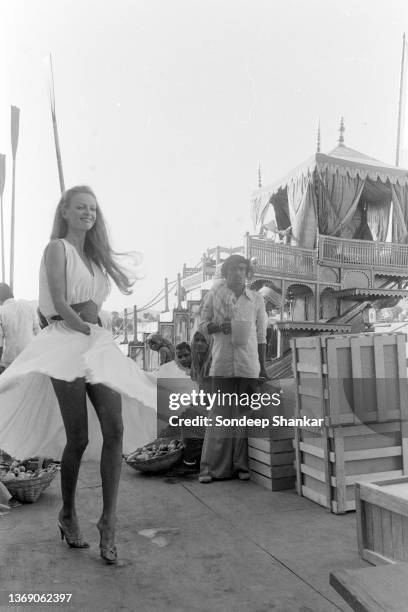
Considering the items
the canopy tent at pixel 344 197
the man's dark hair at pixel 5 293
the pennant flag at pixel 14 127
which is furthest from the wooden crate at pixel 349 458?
the canopy tent at pixel 344 197

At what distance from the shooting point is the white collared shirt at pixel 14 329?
5.84m

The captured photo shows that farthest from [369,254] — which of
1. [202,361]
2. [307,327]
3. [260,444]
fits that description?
[260,444]

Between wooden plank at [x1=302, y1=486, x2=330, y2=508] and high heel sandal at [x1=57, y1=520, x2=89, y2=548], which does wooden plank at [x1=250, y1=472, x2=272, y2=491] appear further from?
high heel sandal at [x1=57, y1=520, x2=89, y2=548]

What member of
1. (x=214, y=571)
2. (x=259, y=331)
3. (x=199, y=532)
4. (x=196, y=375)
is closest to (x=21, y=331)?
(x=196, y=375)

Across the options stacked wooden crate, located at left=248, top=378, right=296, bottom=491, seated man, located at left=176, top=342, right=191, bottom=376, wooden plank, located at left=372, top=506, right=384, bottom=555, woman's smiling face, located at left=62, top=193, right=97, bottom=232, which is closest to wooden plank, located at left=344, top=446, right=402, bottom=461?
stacked wooden crate, located at left=248, top=378, right=296, bottom=491

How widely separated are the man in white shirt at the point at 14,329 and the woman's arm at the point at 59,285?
366 centimetres

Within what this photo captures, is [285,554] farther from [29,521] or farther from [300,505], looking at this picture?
[29,521]

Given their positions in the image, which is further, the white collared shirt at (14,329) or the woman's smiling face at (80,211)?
the white collared shirt at (14,329)

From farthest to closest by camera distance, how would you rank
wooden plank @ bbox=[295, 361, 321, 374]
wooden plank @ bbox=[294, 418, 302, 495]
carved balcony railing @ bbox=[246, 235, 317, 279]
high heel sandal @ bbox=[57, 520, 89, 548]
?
carved balcony railing @ bbox=[246, 235, 317, 279] < wooden plank @ bbox=[294, 418, 302, 495] < wooden plank @ bbox=[295, 361, 321, 374] < high heel sandal @ bbox=[57, 520, 89, 548]

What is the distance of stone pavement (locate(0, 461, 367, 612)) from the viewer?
Answer: 1988 mm

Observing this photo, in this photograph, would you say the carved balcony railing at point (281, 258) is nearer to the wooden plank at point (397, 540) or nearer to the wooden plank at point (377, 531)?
the wooden plank at point (377, 531)

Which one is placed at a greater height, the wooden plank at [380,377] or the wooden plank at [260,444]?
the wooden plank at [380,377]

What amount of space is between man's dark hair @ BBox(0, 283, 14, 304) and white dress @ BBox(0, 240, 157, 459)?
12.4ft

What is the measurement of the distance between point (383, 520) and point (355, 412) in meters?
0.89
